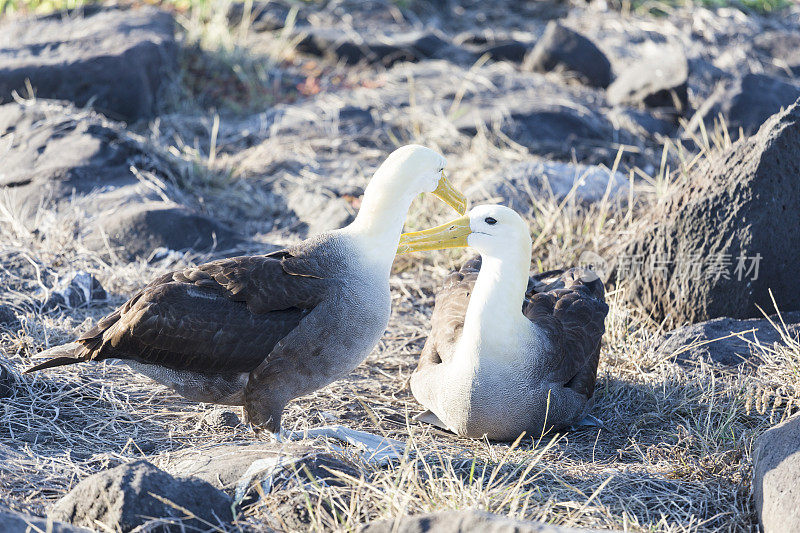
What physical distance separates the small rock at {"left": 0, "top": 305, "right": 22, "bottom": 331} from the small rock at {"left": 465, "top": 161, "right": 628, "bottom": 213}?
121 inches

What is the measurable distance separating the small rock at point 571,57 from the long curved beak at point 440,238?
20.0 ft

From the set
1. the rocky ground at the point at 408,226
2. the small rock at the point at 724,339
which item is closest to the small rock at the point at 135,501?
the rocky ground at the point at 408,226

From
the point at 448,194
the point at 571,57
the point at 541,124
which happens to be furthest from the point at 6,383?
the point at 571,57

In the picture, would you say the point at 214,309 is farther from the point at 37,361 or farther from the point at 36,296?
the point at 36,296

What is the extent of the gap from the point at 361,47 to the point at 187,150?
12.5 ft

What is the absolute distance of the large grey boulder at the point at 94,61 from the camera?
25.5 ft

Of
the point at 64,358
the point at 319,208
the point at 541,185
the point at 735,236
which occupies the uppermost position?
the point at 64,358

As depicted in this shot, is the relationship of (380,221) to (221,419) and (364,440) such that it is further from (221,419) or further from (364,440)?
(221,419)

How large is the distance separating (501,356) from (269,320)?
3.33 feet

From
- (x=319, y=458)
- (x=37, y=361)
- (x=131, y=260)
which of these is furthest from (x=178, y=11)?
(x=319, y=458)

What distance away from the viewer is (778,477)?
293cm

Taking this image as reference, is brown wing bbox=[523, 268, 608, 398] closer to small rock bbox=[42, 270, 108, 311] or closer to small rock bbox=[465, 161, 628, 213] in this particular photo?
small rock bbox=[465, 161, 628, 213]

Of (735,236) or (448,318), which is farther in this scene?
(735,236)

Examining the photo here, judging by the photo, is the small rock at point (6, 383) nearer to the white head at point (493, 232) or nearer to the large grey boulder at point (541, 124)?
the white head at point (493, 232)
